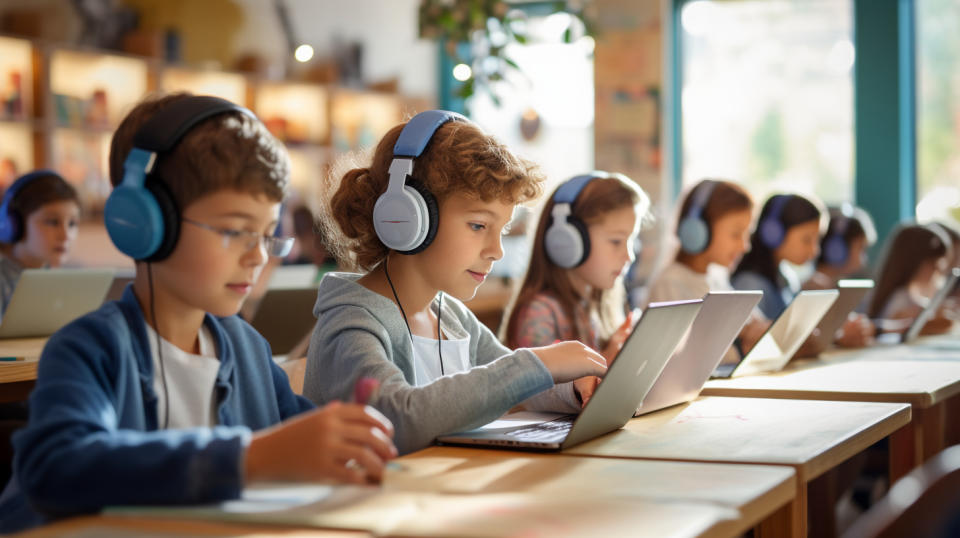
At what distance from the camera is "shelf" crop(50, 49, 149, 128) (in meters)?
4.98

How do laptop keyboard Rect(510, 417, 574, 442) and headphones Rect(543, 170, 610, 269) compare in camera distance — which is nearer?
laptop keyboard Rect(510, 417, 574, 442)

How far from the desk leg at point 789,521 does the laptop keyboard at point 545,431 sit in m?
0.27

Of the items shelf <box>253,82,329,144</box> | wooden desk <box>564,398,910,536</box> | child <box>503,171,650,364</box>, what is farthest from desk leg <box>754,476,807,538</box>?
shelf <box>253,82,329,144</box>

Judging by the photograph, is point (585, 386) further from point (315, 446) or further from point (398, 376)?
point (315, 446)

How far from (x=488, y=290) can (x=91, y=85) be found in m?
2.34

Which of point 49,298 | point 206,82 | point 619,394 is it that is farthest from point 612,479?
point 206,82

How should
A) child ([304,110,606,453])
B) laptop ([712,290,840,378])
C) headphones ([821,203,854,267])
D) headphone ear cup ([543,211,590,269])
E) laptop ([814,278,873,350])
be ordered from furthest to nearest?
1. headphones ([821,203,854,267])
2. laptop ([814,278,873,350])
3. headphone ear cup ([543,211,590,269])
4. laptop ([712,290,840,378])
5. child ([304,110,606,453])

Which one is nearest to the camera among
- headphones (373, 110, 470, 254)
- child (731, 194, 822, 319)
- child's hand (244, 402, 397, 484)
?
child's hand (244, 402, 397, 484)

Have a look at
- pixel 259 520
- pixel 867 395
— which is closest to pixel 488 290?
pixel 867 395

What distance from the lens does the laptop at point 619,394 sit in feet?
4.15

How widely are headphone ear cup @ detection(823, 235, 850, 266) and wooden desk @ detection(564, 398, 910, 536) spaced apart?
264 cm

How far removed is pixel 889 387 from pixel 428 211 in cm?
91

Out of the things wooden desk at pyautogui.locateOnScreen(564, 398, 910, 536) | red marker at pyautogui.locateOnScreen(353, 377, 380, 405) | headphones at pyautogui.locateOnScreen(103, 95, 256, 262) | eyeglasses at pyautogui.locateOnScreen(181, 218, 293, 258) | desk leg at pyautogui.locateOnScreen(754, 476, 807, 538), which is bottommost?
desk leg at pyautogui.locateOnScreen(754, 476, 807, 538)

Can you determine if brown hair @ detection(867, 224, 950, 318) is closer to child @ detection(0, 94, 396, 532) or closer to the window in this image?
the window
